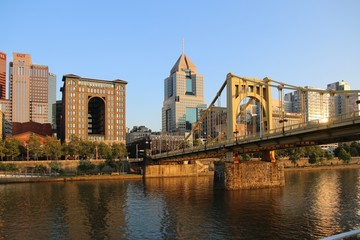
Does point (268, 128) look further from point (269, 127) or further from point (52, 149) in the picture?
point (52, 149)

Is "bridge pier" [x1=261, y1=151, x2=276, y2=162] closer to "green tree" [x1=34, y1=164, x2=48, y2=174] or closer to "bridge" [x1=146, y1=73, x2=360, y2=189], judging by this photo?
"bridge" [x1=146, y1=73, x2=360, y2=189]

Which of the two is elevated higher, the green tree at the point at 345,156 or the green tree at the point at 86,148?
A: the green tree at the point at 86,148

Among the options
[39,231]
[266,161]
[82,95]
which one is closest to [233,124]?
[266,161]

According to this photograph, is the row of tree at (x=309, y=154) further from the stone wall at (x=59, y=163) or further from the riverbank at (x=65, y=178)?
the stone wall at (x=59, y=163)

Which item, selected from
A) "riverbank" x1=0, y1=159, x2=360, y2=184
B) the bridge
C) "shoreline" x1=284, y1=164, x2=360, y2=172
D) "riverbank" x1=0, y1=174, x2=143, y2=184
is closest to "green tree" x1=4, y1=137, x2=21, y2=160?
"riverbank" x1=0, y1=159, x2=360, y2=184

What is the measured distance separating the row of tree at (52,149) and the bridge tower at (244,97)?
76.7m

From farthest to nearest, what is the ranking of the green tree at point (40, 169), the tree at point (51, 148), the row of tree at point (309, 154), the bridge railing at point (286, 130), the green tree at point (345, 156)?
the green tree at point (345, 156)
the row of tree at point (309, 154)
the tree at point (51, 148)
the green tree at point (40, 169)
the bridge railing at point (286, 130)

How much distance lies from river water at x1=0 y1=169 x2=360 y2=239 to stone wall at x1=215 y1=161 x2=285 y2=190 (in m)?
5.14

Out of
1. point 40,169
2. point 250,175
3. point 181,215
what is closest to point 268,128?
point 250,175

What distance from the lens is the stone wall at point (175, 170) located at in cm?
13188

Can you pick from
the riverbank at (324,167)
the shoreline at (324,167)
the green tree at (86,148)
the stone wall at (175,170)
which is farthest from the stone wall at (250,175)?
the green tree at (86,148)

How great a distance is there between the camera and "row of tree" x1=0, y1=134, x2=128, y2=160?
141750 millimetres

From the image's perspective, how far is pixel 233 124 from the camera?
8362 centimetres

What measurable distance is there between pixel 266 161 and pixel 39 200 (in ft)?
164
